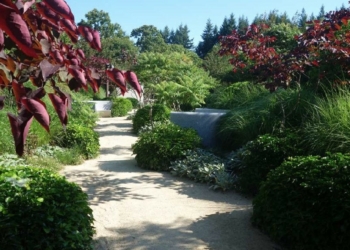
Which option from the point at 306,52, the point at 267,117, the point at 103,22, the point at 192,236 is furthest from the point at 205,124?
the point at 103,22

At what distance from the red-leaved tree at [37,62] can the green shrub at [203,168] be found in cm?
443

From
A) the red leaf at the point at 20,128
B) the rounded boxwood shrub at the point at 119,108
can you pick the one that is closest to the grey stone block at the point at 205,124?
the red leaf at the point at 20,128

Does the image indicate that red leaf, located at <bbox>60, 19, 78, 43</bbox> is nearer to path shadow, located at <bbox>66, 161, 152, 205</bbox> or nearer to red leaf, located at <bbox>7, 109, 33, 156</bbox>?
red leaf, located at <bbox>7, 109, 33, 156</bbox>

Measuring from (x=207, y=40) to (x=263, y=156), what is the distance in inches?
2179

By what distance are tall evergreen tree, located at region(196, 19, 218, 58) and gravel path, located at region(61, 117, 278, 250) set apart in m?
51.9

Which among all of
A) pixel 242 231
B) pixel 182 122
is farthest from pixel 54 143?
pixel 242 231

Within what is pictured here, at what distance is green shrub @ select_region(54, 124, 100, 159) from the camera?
8.02 meters

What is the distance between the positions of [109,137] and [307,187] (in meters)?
8.75

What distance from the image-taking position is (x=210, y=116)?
27.6ft

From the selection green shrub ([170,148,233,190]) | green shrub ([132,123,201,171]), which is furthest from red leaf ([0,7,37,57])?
green shrub ([132,123,201,171])

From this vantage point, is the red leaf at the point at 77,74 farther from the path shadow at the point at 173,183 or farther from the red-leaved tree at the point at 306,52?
the red-leaved tree at the point at 306,52

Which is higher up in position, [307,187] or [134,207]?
[307,187]

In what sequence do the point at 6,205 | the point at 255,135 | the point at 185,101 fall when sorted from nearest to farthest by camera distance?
the point at 6,205
the point at 255,135
the point at 185,101

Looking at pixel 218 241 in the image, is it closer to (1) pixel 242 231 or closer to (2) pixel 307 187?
(1) pixel 242 231
